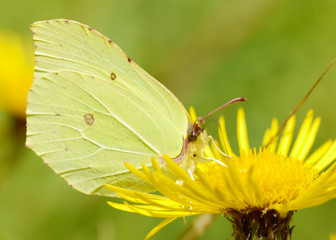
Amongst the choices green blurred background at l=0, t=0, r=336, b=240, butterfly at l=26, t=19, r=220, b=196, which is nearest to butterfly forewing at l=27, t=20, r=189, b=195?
butterfly at l=26, t=19, r=220, b=196

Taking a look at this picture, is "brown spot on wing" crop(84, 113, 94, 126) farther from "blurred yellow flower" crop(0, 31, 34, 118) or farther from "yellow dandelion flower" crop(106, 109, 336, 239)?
"blurred yellow flower" crop(0, 31, 34, 118)

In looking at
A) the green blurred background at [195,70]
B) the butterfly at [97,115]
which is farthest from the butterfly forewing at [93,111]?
the green blurred background at [195,70]

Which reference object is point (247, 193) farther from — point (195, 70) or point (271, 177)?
point (195, 70)

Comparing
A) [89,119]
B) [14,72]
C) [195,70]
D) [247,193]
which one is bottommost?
[14,72]

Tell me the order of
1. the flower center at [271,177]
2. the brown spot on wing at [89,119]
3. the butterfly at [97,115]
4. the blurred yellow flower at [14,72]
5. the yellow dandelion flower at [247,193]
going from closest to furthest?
1. the yellow dandelion flower at [247,193]
2. the flower center at [271,177]
3. the butterfly at [97,115]
4. the brown spot on wing at [89,119]
5. the blurred yellow flower at [14,72]

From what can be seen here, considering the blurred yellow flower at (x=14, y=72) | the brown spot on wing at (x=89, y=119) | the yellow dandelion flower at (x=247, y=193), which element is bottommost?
the blurred yellow flower at (x=14, y=72)

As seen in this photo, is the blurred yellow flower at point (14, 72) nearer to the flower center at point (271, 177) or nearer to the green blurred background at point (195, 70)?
the green blurred background at point (195, 70)

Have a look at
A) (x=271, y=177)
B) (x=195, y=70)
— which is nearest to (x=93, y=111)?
(x=271, y=177)
